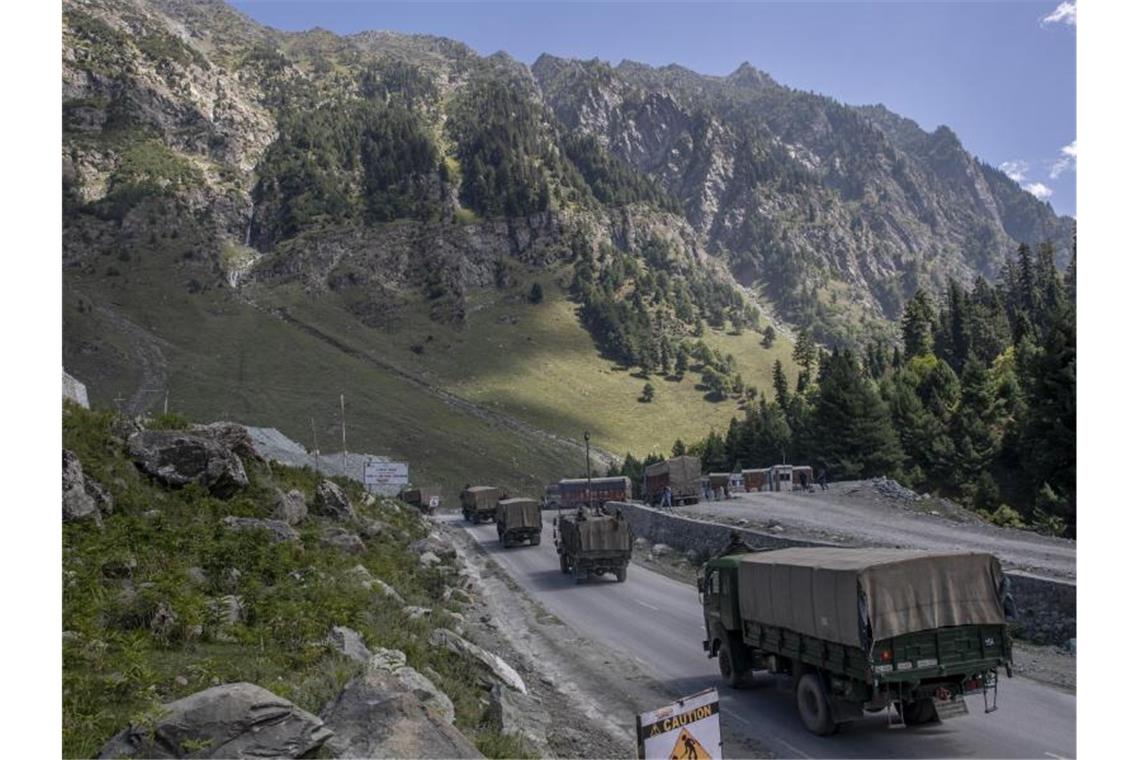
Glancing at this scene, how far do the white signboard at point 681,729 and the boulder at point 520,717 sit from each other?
210 inches

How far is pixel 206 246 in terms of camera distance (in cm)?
19012

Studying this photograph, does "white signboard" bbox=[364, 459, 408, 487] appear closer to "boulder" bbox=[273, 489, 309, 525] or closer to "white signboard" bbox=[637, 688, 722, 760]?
"boulder" bbox=[273, 489, 309, 525]

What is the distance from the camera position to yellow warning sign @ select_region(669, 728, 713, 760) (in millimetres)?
7504

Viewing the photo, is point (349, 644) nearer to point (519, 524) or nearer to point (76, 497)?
point (76, 497)

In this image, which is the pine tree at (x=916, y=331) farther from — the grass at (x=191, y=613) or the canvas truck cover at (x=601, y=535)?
Result: the grass at (x=191, y=613)

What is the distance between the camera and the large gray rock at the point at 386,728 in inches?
354

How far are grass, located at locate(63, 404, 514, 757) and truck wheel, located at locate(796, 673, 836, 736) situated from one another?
5.93 m

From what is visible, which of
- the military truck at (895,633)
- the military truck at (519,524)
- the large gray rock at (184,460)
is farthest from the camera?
the military truck at (519,524)

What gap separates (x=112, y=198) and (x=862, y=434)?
188m

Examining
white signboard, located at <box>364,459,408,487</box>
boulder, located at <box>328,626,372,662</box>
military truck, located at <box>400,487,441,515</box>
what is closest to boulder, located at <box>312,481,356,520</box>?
boulder, located at <box>328,626,372,662</box>

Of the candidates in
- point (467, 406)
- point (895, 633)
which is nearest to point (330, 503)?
point (895, 633)

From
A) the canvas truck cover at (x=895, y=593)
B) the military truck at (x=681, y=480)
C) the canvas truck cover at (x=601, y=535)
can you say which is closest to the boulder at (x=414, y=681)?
the canvas truck cover at (x=895, y=593)

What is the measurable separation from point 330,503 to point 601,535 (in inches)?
485

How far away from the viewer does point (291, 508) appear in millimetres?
27781
